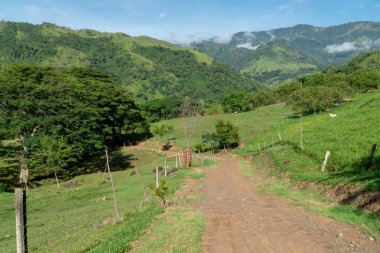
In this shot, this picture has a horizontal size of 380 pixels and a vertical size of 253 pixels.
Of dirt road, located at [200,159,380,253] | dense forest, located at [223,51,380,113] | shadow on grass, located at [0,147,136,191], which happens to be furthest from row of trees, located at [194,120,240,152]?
dirt road, located at [200,159,380,253]

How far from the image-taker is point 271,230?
15.4 metres

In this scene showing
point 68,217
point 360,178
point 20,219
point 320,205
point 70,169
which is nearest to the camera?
point 20,219

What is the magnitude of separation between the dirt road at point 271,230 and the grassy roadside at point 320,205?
1.93 ft

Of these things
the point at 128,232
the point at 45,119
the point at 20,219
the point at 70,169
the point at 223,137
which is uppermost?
the point at 45,119

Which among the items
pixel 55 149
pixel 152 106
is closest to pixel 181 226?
pixel 55 149

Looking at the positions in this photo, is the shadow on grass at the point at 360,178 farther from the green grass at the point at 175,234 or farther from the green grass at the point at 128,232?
the green grass at the point at 128,232

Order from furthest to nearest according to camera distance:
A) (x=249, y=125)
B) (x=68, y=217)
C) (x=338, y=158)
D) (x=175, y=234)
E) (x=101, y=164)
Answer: (x=249, y=125), (x=101, y=164), (x=338, y=158), (x=68, y=217), (x=175, y=234)

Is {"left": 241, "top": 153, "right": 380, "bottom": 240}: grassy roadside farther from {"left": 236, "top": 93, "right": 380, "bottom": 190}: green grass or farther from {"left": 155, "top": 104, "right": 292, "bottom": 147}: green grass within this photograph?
{"left": 155, "top": 104, "right": 292, "bottom": 147}: green grass

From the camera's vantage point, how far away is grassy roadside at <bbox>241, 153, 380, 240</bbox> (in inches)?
619

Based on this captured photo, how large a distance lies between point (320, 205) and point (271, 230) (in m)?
6.80

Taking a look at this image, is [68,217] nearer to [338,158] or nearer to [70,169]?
[338,158]

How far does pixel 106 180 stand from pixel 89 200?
1373cm

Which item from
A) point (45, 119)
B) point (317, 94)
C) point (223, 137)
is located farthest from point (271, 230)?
point (317, 94)

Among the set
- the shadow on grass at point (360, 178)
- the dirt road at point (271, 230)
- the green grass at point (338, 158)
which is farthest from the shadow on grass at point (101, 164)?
the shadow on grass at point (360, 178)
